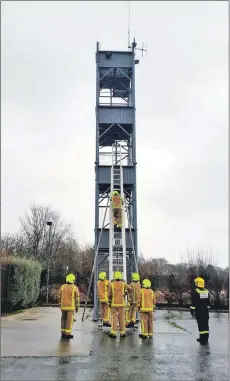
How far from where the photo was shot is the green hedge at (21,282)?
16.5m

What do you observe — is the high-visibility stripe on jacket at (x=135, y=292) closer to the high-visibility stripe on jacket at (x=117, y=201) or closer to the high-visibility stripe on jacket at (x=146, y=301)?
the high-visibility stripe on jacket at (x=146, y=301)

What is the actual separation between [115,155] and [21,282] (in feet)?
25.4

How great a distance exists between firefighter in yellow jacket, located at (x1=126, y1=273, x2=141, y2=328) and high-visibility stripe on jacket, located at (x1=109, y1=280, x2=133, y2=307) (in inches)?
37.4

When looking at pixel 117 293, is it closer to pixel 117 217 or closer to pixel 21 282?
pixel 117 217

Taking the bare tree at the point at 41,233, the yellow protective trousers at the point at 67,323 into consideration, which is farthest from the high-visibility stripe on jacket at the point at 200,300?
the bare tree at the point at 41,233

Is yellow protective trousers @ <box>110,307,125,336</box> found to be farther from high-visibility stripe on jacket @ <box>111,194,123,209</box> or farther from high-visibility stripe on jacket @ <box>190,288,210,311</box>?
high-visibility stripe on jacket @ <box>111,194,123,209</box>

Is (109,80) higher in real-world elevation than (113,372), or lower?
higher

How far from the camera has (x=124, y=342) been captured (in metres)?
9.95

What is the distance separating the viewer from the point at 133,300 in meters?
12.2

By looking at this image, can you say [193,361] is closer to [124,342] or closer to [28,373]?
[124,342]

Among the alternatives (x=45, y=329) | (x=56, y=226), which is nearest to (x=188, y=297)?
(x=45, y=329)

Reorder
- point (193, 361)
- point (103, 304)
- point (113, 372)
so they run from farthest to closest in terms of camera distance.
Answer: point (103, 304) < point (193, 361) < point (113, 372)

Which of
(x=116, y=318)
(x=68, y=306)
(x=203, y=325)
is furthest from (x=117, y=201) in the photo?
(x=203, y=325)

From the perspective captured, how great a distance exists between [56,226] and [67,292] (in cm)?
3682
